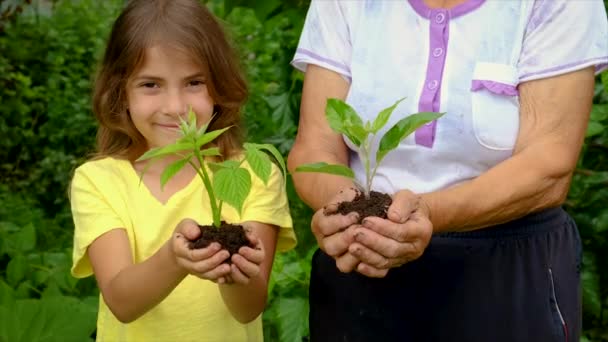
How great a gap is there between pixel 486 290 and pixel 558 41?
59cm

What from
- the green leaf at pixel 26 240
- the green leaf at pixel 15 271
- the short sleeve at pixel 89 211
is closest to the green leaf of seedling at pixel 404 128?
the short sleeve at pixel 89 211

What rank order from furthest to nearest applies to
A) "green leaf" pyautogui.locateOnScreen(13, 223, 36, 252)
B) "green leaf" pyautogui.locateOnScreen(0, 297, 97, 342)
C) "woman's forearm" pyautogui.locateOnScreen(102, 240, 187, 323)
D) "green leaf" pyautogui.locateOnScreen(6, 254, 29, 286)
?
"green leaf" pyautogui.locateOnScreen(13, 223, 36, 252)
"green leaf" pyautogui.locateOnScreen(6, 254, 29, 286)
"green leaf" pyautogui.locateOnScreen(0, 297, 97, 342)
"woman's forearm" pyautogui.locateOnScreen(102, 240, 187, 323)

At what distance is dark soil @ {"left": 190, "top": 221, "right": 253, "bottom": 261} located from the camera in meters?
2.05

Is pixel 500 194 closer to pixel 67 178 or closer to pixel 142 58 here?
pixel 142 58

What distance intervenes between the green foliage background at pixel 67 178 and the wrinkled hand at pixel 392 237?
91cm

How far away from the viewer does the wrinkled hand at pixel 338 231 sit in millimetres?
2150

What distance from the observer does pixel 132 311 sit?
2.33 m

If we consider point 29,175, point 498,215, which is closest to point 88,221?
point 498,215

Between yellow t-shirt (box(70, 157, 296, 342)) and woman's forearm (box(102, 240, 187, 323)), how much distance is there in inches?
4.8

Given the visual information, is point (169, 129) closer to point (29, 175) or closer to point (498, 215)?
point (498, 215)

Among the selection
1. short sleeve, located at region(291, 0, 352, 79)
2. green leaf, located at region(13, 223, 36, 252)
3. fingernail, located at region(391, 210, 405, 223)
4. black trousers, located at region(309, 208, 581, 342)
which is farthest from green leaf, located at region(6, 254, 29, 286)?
fingernail, located at region(391, 210, 405, 223)

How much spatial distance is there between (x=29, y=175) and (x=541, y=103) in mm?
5175

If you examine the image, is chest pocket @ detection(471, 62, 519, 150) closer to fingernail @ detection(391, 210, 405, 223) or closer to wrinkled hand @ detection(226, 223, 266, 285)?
fingernail @ detection(391, 210, 405, 223)

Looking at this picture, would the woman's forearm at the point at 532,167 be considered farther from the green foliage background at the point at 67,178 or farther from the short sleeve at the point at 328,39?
the green foliage background at the point at 67,178
